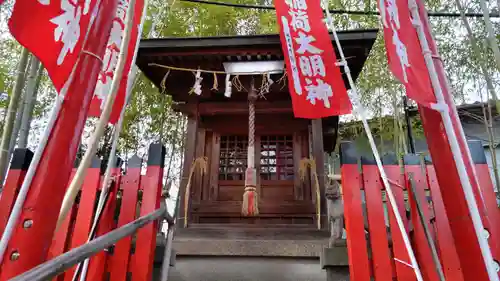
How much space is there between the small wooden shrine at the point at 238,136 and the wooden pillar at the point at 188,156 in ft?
0.06

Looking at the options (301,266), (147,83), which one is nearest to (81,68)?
(301,266)

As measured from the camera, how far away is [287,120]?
6922 mm

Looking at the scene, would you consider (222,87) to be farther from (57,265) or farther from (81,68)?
(57,265)

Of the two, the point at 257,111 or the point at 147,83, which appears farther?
the point at 147,83

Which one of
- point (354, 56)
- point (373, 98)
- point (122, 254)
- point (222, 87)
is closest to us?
point (122, 254)

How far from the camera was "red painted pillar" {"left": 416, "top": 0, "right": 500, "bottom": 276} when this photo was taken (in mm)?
1673

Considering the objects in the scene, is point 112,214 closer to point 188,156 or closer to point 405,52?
point 188,156

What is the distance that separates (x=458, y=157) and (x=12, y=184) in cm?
374

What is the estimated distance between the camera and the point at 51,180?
159 centimetres

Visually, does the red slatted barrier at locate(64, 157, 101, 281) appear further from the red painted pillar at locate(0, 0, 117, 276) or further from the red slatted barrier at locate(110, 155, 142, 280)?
the red painted pillar at locate(0, 0, 117, 276)

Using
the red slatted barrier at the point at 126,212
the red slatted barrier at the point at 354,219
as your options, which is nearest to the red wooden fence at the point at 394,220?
the red slatted barrier at the point at 354,219

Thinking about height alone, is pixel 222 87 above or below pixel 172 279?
above

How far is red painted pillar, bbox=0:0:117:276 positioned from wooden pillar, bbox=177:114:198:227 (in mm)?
4319

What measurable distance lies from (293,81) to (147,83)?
538 cm
